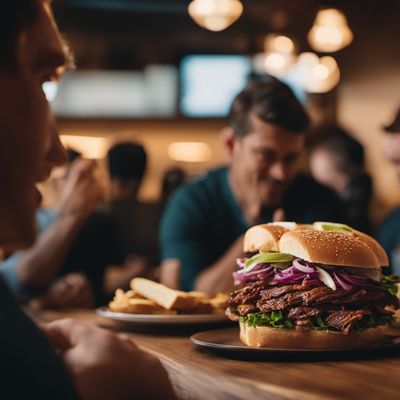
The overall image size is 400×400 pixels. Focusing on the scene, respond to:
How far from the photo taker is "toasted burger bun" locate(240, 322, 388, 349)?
5.21 feet

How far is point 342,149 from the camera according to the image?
17.0ft

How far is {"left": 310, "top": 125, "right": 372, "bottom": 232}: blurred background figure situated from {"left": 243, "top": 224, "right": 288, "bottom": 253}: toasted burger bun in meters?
2.76

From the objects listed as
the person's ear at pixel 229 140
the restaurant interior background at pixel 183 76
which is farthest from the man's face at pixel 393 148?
the restaurant interior background at pixel 183 76

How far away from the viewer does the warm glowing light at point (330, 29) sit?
5869mm

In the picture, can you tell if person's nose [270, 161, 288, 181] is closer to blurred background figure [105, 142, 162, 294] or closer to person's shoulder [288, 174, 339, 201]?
person's shoulder [288, 174, 339, 201]

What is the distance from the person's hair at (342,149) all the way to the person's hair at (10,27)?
4.23 metres

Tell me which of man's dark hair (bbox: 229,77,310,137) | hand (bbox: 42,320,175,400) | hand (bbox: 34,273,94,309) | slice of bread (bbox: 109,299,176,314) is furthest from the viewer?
man's dark hair (bbox: 229,77,310,137)

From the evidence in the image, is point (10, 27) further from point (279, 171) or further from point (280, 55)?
point (280, 55)

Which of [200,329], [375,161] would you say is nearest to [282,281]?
[200,329]

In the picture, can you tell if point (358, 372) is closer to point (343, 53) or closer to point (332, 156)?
point (332, 156)

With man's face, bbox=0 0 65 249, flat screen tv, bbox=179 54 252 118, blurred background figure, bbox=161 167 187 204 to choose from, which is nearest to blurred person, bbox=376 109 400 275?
man's face, bbox=0 0 65 249

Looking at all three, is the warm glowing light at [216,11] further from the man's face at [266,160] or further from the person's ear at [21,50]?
the person's ear at [21,50]

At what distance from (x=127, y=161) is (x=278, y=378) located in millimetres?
4459

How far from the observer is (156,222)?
21.3 ft
